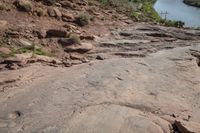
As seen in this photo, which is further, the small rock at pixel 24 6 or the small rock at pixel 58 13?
the small rock at pixel 58 13

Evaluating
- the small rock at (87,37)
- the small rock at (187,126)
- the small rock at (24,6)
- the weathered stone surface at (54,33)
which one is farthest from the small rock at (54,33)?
the small rock at (187,126)

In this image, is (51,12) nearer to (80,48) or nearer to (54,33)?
(54,33)

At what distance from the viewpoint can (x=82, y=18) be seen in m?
11.8

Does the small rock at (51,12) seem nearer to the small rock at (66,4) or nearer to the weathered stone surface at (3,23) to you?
the small rock at (66,4)

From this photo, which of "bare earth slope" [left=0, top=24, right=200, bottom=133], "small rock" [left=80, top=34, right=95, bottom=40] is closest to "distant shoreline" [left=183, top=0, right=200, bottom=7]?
"small rock" [left=80, top=34, right=95, bottom=40]

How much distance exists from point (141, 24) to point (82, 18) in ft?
9.81

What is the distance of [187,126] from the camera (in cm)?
570

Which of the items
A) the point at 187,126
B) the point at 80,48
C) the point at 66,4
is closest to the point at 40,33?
the point at 80,48

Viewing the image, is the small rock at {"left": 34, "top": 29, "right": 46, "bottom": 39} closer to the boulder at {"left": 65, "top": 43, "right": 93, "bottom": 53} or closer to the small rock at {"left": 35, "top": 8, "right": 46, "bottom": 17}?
the boulder at {"left": 65, "top": 43, "right": 93, "bottom": 53}

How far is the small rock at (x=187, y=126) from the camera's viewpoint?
558 cm

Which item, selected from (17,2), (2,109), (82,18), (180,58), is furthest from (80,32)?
(2,109)

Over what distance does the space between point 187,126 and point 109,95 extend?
Result: 5.45 ft

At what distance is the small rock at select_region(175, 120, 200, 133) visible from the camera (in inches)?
Answer: 220

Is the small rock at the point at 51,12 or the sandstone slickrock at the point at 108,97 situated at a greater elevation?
the small rock at the point at 51,12
